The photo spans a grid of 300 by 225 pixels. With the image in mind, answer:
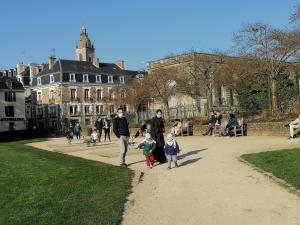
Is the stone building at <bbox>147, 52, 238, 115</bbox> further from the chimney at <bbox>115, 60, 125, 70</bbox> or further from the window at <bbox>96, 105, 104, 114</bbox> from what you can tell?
the chimney at <bbox>115, 60, 125, 70</bbox>

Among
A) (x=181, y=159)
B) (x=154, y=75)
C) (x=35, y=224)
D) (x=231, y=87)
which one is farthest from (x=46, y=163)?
(x=154, y=75)

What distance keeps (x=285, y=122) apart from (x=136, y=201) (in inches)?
670

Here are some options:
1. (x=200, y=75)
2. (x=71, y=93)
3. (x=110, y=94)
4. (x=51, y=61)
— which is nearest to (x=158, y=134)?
(x=200, y=75)

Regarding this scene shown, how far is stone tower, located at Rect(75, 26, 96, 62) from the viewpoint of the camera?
110 meters

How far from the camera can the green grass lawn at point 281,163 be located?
11.1m

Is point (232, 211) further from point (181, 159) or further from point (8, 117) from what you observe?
point (8, 117)

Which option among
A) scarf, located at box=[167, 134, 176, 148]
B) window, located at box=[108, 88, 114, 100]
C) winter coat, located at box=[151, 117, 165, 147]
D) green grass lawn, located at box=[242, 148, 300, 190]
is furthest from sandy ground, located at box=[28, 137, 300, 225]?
window, located at box=[108, 88, 114, 100]

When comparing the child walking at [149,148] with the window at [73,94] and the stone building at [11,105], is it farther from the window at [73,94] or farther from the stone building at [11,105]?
the window at [73,94]

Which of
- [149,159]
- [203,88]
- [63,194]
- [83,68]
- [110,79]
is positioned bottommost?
[63,194]

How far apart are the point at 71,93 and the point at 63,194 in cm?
7715

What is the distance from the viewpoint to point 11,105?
259 feet

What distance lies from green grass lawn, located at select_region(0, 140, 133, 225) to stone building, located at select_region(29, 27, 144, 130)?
68751 millimetres

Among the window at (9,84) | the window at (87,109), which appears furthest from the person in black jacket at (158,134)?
the window at (87,109)

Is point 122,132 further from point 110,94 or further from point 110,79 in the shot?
point 110,79
